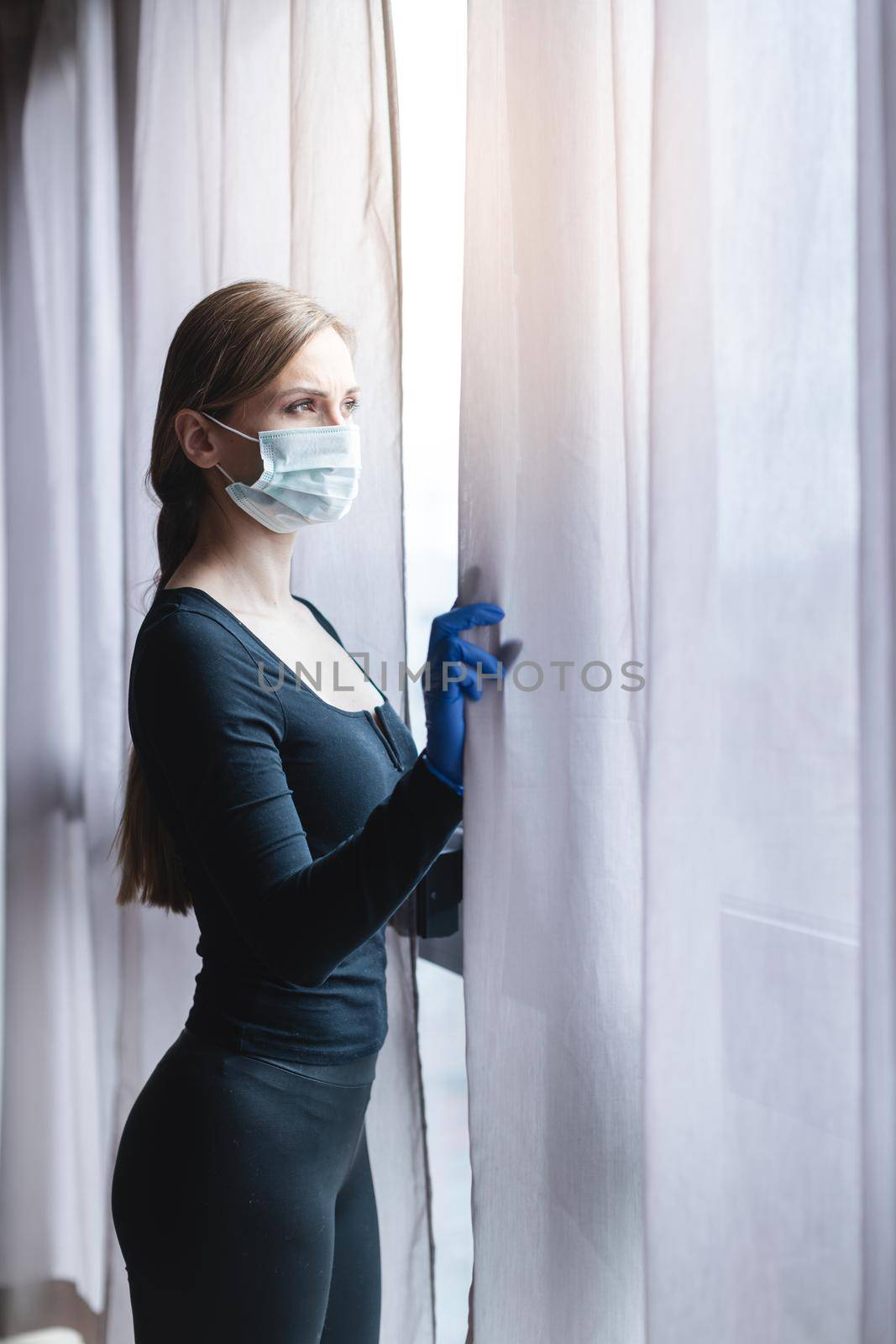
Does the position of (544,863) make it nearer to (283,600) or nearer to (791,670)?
(791,670)

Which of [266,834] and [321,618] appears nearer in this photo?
[266,834]

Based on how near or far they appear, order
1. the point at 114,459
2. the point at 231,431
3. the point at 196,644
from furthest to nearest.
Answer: the point at 114,459, the point at 231,431, the point at 196,644

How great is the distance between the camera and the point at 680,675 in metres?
0.71

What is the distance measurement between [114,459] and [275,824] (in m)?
0.94

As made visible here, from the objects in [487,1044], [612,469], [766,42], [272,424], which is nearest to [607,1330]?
[487,1044]

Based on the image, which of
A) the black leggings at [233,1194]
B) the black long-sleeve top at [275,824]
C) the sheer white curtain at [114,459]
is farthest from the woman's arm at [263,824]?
the sheer white curtain at [114,459]

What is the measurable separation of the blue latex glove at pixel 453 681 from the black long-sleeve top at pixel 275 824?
2 cm

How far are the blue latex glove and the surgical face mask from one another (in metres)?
0.19

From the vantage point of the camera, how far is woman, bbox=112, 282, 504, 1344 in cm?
78

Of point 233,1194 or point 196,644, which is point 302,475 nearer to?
point 196,644

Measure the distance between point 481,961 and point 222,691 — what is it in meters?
0.33

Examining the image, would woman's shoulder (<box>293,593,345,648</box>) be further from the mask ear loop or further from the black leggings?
the black leggings

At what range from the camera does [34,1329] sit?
1.64 metres

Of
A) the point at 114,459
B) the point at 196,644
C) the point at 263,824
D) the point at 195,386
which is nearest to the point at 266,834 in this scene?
the point at 263,824
